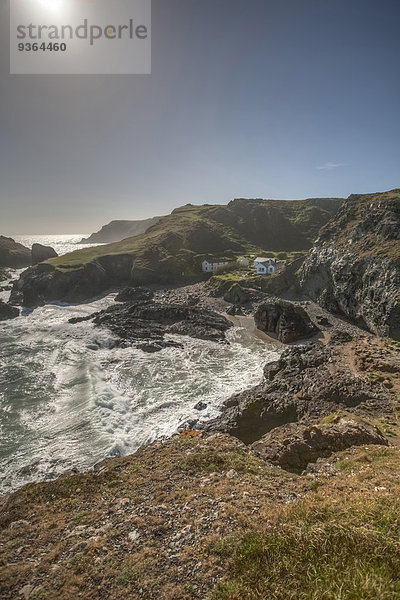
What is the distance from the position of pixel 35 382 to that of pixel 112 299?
4606 centimetres

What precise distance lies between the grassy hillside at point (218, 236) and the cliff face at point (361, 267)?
44.0 meters

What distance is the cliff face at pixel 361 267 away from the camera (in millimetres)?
39531

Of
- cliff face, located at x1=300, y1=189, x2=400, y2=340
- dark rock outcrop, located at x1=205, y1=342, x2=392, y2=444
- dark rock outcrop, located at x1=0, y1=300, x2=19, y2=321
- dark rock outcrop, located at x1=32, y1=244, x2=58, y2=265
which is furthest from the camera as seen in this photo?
dark rock outcrop, located at x1=32, y1=244, x2=58, y2=265

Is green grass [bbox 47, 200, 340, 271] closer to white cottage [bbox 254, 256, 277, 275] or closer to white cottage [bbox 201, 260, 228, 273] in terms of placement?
white cottage [bbox 201, 260, 228, 273]

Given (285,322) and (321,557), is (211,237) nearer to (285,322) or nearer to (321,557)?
(285,322)

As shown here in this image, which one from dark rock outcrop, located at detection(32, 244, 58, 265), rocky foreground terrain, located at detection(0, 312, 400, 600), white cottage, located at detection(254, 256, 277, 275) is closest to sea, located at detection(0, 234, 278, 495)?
rocky foreground terrain, located at detection(0, 312, 400, 600)

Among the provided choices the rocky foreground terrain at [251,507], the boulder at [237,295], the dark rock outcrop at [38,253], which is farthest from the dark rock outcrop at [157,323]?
the dark rock outcrop at [38,253]

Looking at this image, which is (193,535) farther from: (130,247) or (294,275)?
(130,247)

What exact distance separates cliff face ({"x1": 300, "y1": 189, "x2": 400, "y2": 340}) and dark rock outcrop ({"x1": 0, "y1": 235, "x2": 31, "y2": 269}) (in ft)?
444

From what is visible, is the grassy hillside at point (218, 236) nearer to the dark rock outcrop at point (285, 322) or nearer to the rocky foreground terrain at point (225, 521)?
the dark rock outcrop at point (285, 322)

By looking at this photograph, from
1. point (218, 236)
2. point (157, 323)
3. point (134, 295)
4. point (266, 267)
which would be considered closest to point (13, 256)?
point (218, 236)

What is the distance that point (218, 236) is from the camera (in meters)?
125

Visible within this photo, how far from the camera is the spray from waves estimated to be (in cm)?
1988

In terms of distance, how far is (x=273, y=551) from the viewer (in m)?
5.79
